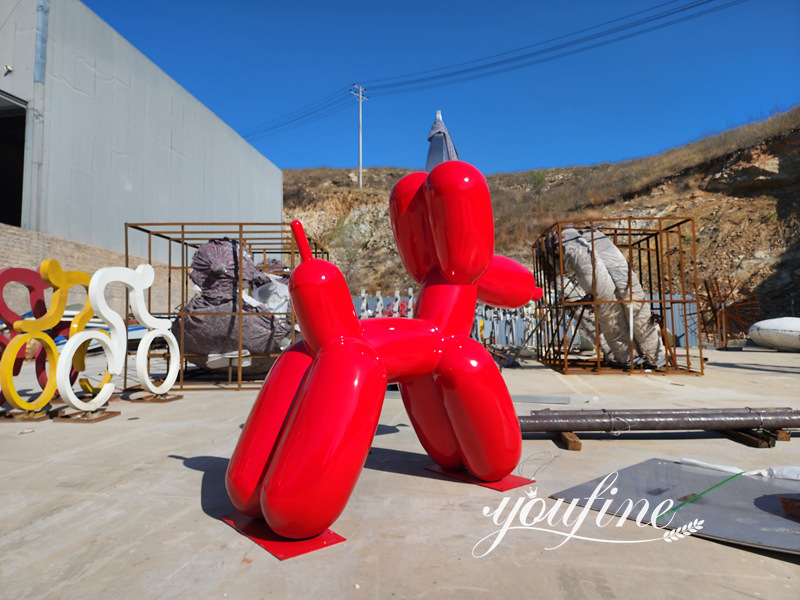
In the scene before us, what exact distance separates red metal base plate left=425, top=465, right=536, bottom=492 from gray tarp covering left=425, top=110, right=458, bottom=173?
8.27ft

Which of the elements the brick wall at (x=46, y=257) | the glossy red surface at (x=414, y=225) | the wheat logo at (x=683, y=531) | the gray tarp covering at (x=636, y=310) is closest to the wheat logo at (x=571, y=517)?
the wheat logo at (x=683, y=531)

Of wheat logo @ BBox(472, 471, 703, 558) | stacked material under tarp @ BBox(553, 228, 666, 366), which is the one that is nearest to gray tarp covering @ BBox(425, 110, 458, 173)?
wheat logo @ BBox(472, 471, 703, 558)

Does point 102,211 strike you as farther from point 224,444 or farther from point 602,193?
point 602,193

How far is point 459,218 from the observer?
3279mm

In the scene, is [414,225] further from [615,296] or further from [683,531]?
[615,296]

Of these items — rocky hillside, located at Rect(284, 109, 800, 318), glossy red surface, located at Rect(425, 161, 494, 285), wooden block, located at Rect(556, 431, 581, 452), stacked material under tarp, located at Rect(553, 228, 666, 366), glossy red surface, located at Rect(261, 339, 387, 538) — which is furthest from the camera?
rocky hillside, located at Rect(284, 109, 800, 318)

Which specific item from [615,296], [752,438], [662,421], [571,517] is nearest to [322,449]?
[571,517]

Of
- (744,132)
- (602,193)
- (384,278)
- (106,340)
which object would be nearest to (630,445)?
(106,340)

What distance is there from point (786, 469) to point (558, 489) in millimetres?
1508

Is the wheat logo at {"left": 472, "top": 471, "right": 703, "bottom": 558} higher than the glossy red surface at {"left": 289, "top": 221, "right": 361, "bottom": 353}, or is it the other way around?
the glossy red surface at {"left": 289, "top": 221, "right": 361, "bottom": 353}

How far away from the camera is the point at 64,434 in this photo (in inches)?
208

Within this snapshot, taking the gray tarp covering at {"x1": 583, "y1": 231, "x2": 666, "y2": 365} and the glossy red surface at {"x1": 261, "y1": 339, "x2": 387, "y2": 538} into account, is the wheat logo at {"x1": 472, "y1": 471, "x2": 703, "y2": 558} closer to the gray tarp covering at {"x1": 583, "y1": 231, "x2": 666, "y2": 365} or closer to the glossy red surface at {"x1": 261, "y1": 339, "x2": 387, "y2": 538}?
the glossy red surface at {"x1": 261, "y1": 339, "x2": 387, "y2": 538}

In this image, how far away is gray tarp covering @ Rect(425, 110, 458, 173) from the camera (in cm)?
450

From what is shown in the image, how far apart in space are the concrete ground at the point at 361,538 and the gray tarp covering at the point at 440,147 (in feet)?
8.36
